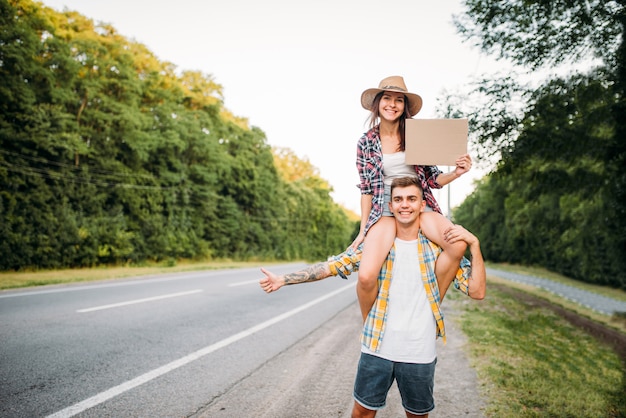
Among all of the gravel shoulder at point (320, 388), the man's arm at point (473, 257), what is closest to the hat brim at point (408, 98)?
the man's arm at point (473, 257)

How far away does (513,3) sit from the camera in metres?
9.13

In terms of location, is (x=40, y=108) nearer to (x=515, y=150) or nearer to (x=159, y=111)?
(x=159, y=111)

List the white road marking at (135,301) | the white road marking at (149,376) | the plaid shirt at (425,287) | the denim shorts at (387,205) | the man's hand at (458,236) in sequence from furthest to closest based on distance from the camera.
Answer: the white road marking at (135,301) → the white road marking at (149,376) → the denim shorts at (387,205) → the plaid shirt at (425,287) → the man's hand at (458,236)

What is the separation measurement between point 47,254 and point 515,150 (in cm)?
1850

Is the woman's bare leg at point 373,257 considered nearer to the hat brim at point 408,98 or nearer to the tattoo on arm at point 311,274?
the tattoo on arm at point 311,274

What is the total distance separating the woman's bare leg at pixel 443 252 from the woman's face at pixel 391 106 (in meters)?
0.78

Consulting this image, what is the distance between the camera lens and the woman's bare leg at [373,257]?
2.44 m

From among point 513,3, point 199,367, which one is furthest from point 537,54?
point 199,367

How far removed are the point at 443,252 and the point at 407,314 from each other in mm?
404

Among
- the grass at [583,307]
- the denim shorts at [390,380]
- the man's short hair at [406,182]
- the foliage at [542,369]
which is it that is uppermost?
the man's short hair at [406,182]

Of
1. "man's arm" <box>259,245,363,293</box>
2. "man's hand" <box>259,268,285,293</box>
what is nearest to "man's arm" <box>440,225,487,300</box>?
"man's arm" <box>259,245,363,293</box>

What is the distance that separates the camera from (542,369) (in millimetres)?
5469

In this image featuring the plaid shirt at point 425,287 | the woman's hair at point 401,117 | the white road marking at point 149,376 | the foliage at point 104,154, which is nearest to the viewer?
the plaid shirt at point 425,287

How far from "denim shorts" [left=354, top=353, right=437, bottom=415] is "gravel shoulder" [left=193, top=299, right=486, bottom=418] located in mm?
1408
